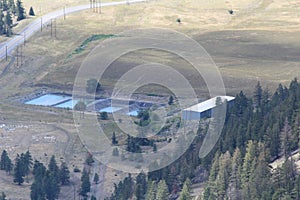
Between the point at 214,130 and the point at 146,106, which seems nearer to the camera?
the point at 214,130

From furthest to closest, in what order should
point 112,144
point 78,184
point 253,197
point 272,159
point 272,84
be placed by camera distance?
point 272,84
point 112,144
point 78,184
point 272,159
point 253,197

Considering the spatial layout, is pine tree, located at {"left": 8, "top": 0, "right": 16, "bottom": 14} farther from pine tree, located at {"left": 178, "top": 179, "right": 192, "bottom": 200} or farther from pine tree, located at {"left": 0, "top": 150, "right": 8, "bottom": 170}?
pine tree, located at {"left": 178, "top": 179, "right": 192, "bottom": 200}

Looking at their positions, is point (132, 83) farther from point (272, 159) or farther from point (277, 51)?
point (272, 159)

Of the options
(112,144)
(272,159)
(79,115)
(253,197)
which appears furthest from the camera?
(79,115)

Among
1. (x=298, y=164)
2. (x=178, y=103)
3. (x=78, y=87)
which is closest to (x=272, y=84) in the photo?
(x=178, y=103)

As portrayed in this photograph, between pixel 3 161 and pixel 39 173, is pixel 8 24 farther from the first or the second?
pixel 39 173

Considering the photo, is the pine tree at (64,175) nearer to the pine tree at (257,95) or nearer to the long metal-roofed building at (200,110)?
the long metal-roofed building at (200,110)
